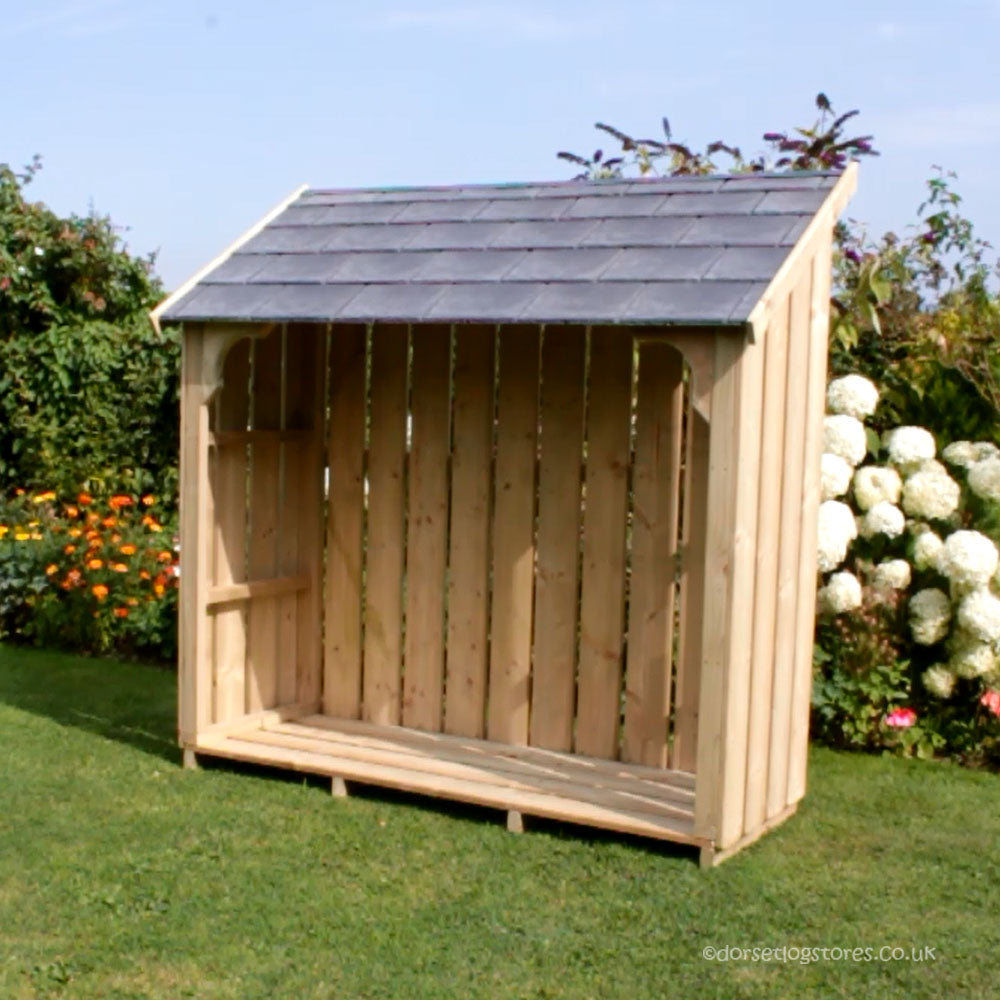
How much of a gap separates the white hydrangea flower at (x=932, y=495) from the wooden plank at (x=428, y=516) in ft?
6.80

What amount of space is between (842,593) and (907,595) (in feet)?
1.41

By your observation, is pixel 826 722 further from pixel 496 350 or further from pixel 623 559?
pixel 496 350

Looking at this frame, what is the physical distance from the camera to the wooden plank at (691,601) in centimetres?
571

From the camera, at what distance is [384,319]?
521cm

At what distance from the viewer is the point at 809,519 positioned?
5.42 metres

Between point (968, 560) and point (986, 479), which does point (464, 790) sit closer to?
point (968, 560)

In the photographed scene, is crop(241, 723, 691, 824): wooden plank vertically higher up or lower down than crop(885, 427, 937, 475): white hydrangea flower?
lower down

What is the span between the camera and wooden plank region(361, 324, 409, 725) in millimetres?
6395

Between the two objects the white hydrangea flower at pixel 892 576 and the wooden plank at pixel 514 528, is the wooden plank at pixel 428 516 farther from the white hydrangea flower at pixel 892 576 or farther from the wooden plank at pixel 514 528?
the white hydrangea flower at pixel 892 576

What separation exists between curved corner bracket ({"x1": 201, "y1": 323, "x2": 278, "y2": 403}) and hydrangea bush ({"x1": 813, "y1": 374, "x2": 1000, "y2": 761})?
102 inches

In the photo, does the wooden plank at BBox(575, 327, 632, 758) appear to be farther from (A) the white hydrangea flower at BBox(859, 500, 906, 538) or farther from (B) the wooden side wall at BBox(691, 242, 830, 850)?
(A) the white hydrangea flower at BBox(859, 500, 906, 538)

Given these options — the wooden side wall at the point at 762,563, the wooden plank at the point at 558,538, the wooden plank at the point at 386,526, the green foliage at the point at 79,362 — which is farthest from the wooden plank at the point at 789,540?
the green foliage at the point at 79,362

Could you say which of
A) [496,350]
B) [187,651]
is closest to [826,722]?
[496,350]

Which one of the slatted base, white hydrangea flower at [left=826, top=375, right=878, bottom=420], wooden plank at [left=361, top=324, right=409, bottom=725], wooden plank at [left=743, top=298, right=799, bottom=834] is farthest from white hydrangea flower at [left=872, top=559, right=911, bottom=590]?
wooden plank at [left=361, top=324, right=409, bottom=725]
